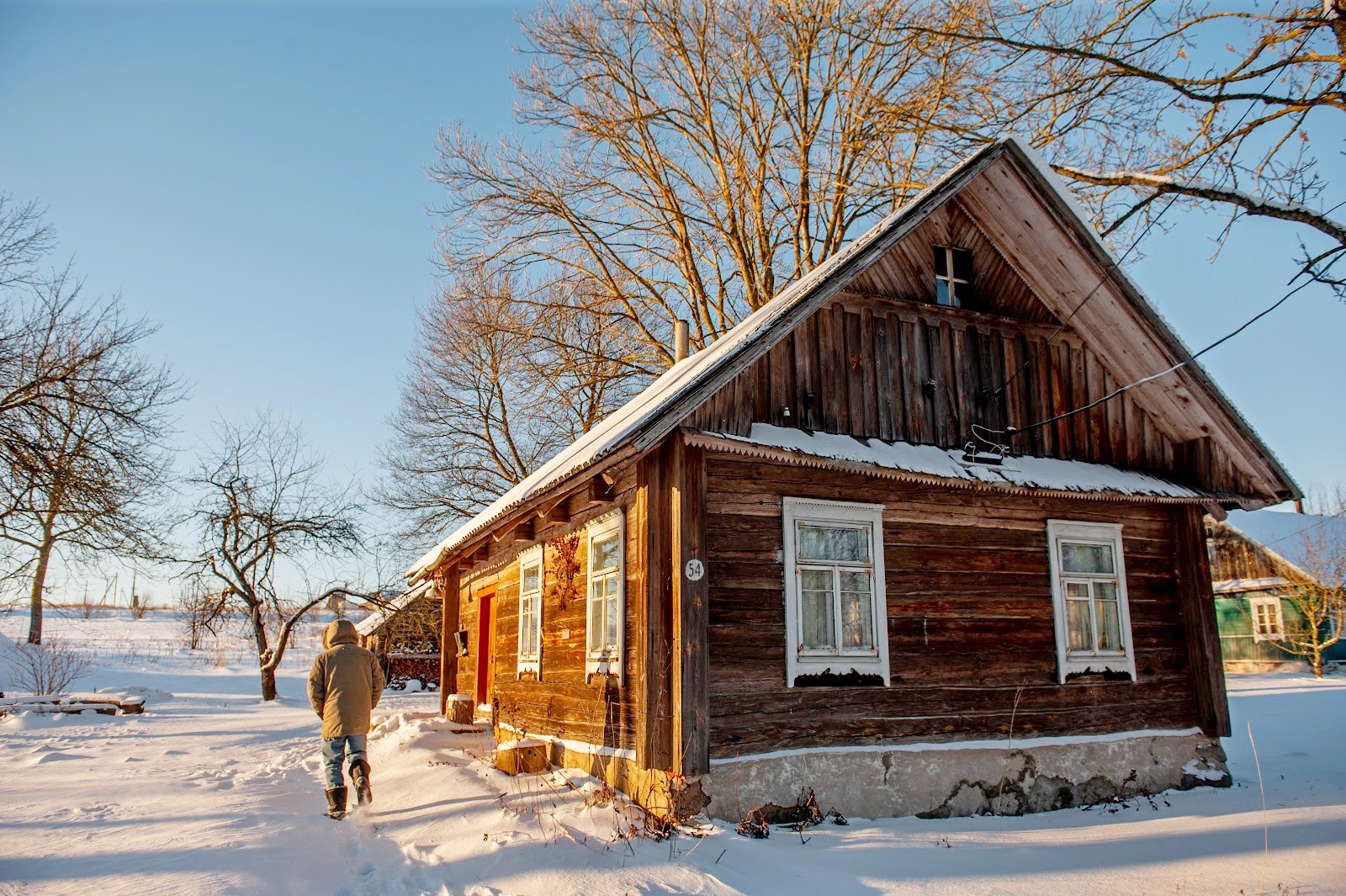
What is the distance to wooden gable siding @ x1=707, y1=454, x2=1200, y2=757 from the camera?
26.3ft

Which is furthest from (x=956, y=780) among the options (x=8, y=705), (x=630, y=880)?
(x=8, y=705)

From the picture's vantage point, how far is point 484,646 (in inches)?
621

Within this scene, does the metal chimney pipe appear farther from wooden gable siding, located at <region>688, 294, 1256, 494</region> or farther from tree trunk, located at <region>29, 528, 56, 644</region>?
tree trunk, located at <region>29, 528, 56, 644</region>

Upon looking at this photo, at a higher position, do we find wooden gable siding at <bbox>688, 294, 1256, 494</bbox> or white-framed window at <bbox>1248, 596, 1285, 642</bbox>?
wooden gable siding at <bbox>688, 294, 1256, 494</bbox>

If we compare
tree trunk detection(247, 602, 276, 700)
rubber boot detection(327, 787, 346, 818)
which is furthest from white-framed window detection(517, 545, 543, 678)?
tree trunk detection(247, 602, 276, 700)

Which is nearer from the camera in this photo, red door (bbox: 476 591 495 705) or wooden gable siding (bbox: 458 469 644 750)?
wooden gable siding (bbox: 458 469 644 750)

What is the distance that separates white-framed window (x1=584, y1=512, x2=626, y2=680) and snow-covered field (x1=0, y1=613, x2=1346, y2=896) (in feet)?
4.00

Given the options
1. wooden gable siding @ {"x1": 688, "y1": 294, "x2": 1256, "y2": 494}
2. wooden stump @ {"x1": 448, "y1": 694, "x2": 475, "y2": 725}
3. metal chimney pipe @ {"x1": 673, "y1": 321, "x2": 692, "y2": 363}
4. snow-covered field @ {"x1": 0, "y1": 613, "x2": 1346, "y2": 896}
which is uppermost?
metal chimney pipe @ {"x1": 673, "y1": 321, "x2": 692, "y2": 363}

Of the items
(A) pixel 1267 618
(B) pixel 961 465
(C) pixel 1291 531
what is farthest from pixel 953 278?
(C) pixel 1291 531

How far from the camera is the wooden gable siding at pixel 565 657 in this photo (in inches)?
335

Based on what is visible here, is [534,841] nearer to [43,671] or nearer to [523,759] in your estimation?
[523,759]

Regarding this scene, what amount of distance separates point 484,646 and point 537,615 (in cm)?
451

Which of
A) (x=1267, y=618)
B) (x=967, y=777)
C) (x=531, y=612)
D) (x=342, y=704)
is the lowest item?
(x=967, y=777)

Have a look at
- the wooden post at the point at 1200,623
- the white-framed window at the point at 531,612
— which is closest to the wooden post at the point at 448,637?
the white-framed window at the point at 531,612
